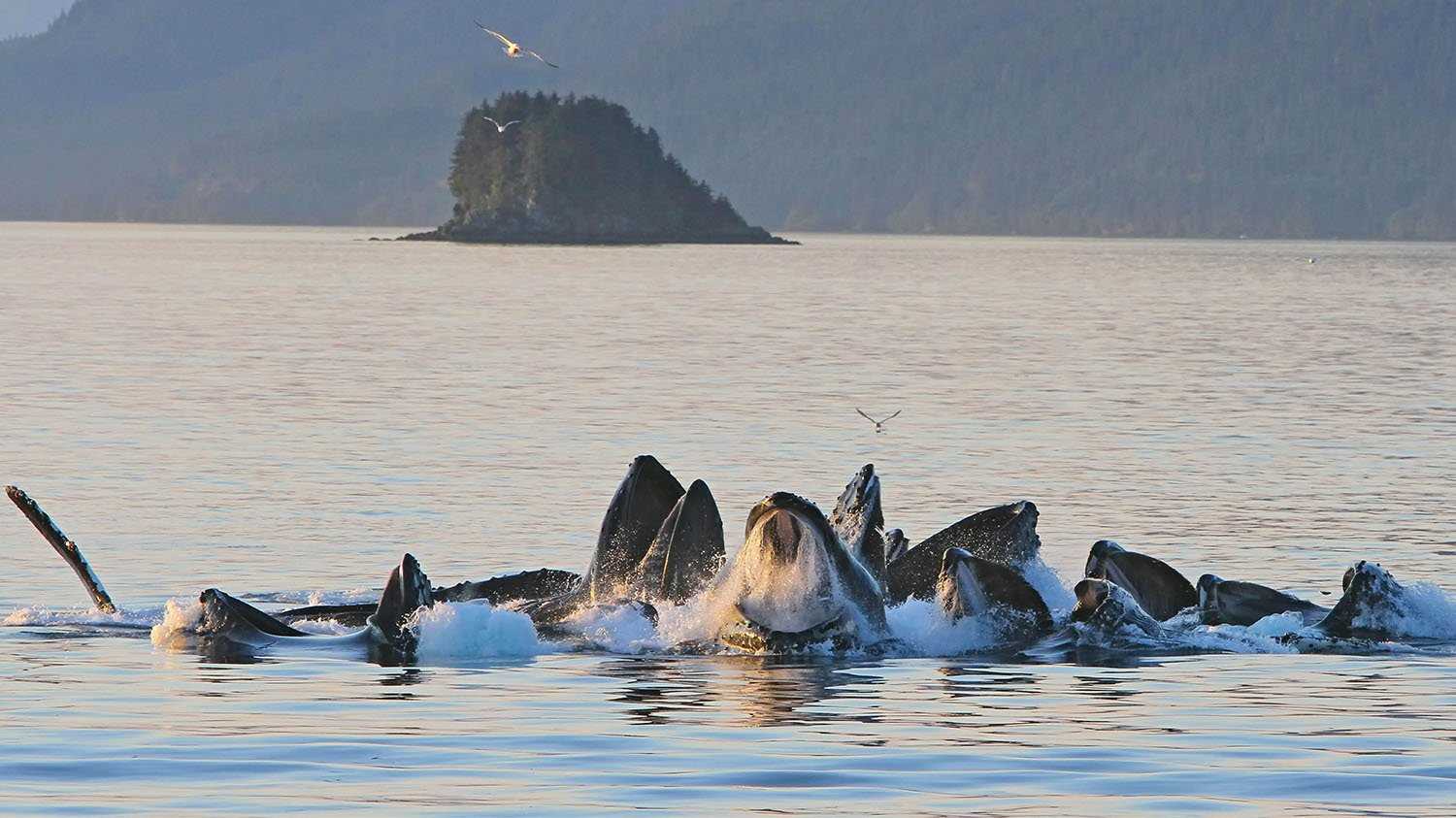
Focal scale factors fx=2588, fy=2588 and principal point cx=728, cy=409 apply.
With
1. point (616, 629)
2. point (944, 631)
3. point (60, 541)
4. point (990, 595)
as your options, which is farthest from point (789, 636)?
point (60, 541)

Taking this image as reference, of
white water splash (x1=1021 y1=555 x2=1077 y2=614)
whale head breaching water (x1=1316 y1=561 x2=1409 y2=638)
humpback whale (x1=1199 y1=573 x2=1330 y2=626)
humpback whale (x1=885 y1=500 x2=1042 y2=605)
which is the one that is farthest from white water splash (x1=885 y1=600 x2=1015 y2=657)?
whale head breaching water (x1=1316 y1=561 x2=1409 y2=638)

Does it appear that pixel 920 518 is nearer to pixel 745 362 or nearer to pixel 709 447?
pixel 709 447

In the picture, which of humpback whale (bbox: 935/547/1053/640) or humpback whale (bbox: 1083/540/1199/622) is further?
humpback whale (bbox: 1083/540/1199/622)

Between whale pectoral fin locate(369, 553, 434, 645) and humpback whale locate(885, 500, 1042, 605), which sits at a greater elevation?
humpback whale locate(885, 500, 1042, 605)

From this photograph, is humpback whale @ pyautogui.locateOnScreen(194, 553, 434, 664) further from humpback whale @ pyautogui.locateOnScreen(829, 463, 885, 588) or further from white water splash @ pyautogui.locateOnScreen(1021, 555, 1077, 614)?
white water splash @ pyautogui.locateOnScreen(1021, 555, 1077, 614)

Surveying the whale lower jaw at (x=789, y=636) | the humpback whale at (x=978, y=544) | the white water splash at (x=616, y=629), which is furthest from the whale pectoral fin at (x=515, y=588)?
the humpback whale at (x=978, y=544)

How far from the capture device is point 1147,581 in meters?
24.2

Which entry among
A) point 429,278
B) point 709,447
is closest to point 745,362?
point 709,447

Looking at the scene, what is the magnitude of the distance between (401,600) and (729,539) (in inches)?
374

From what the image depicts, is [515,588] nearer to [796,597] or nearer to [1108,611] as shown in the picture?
[796,597]

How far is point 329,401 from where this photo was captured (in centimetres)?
5441

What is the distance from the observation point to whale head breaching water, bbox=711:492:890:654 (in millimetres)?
21406

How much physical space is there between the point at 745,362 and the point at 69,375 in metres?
18.6

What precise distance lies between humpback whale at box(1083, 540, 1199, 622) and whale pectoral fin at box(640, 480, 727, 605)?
12.5 feet
